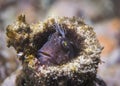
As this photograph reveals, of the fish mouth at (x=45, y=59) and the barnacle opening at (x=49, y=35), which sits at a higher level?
the barnacle opening at (x=49, y=35)

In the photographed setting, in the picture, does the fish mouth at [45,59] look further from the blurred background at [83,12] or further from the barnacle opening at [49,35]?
the blurred background at [83,12]

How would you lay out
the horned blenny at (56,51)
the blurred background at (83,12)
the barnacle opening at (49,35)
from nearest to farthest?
the horned blenny at (56,51)
the barnacle opening at (49,35)
the blurred background at (83,12)

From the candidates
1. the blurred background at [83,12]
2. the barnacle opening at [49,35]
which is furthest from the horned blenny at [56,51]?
the blurred background at [83,12]

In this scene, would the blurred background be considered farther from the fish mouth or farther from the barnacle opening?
the fish mouth

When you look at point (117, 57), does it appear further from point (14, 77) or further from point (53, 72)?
point (53, 72)

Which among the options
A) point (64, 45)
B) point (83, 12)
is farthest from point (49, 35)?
point (83, 12)

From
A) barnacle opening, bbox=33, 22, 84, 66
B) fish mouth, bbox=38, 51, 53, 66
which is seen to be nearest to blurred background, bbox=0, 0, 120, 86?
barnacle opening, bbox=33, 22, 84, 66

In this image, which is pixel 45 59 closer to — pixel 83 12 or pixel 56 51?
pixel 56 51

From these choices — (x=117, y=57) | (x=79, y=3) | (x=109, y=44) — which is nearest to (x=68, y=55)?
(x=117, y=57)
